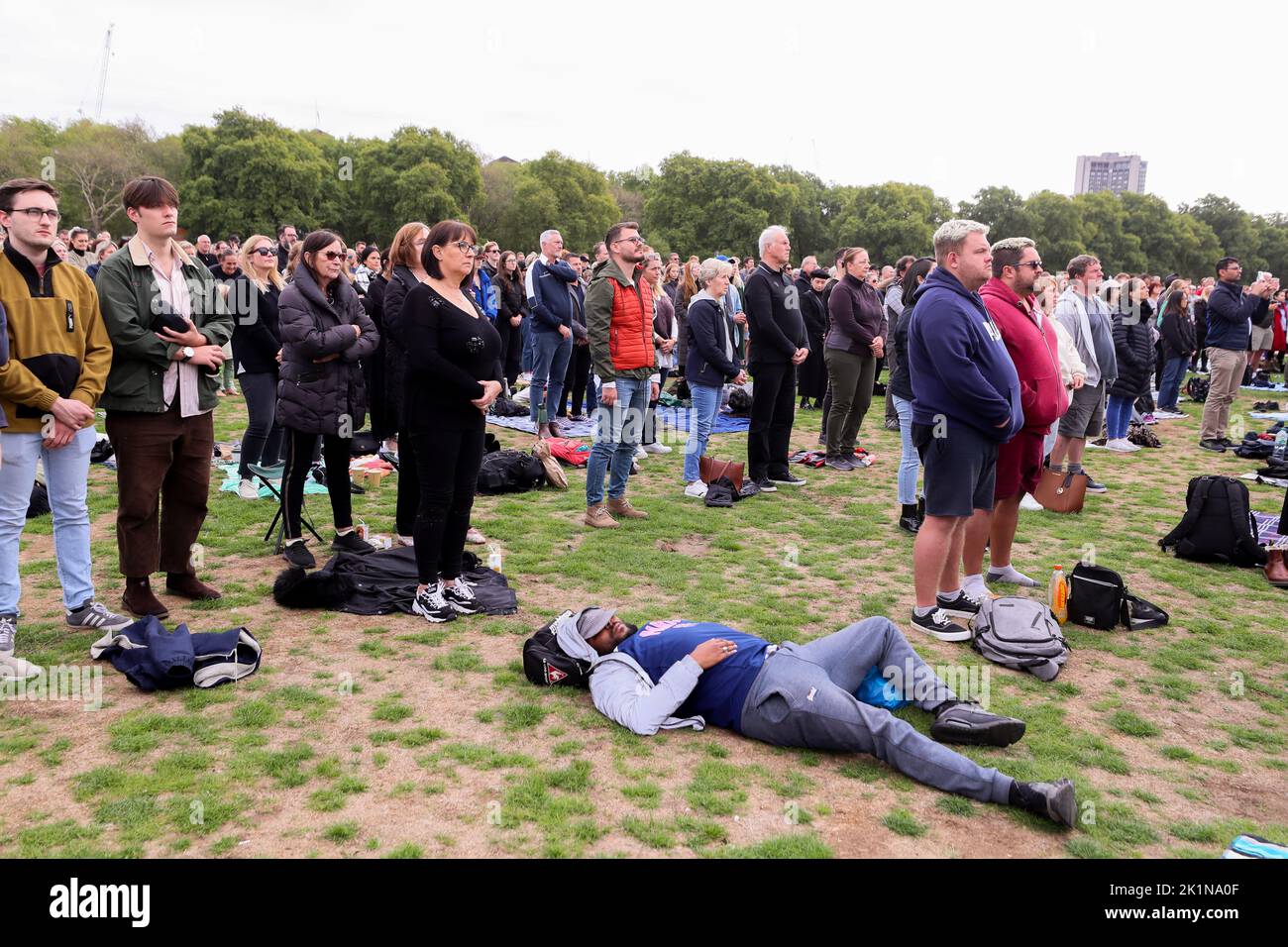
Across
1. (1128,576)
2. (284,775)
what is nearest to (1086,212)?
(1128,576)

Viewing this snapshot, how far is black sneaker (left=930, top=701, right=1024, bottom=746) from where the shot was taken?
4047 mm

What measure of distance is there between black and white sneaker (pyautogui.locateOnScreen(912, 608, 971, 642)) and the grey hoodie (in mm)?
1904

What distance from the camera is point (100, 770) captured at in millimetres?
3715

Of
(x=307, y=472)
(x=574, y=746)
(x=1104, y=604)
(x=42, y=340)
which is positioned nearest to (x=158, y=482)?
(x=42, y=340)

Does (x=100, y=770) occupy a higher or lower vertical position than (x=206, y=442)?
lower

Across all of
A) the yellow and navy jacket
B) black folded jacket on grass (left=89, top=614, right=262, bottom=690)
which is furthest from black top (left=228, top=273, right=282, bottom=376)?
black folded jacket on grass (left=89, top=614, right=262, bottom=690)

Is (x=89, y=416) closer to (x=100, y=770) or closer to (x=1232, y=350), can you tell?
(x=100, y=770)

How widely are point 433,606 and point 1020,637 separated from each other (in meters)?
3.39

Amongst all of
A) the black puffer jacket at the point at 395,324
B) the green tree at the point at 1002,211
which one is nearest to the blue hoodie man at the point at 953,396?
the black puffer jacket at the point at 395,324

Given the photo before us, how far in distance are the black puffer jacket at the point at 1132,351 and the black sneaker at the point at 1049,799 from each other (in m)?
9.24

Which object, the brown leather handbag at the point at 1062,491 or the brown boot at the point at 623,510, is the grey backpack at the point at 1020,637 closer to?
the brown boot at the point at 623,510

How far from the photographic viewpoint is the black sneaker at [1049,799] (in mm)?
3459

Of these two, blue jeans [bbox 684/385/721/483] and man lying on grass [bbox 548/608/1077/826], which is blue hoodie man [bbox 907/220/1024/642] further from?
blue jeans [bbox 684/385/721/483]
